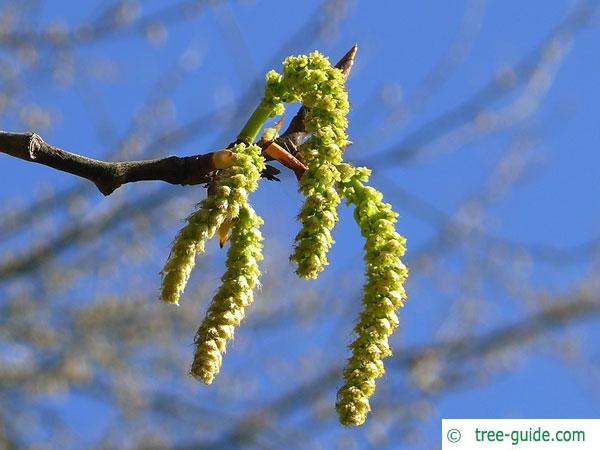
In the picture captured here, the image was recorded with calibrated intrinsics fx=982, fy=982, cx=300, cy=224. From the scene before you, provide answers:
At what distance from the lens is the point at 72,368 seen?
3775 mm

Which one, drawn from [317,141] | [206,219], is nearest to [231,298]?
[206,219]

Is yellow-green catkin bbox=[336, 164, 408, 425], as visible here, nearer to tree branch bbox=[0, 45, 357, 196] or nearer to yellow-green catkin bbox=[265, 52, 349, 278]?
yellow-green catkin bbox=[265, 52, 349, 278]

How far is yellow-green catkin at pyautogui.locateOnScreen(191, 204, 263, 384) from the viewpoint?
1.04 m

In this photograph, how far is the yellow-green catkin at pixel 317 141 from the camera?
109 centimetres

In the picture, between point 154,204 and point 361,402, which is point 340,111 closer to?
point 361,402

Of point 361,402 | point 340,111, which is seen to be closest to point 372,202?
point 340,111

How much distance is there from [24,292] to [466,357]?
1.95 meters

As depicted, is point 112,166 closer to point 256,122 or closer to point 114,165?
point 114,165

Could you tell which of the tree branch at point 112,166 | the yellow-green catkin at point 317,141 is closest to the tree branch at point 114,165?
the tree branch at point 112,166

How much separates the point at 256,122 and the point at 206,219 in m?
0.22

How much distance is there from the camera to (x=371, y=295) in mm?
1152

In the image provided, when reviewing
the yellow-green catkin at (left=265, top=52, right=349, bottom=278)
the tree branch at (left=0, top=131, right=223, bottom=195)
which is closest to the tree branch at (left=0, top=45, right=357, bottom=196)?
the tree branch at (left=0, top=131, right=223, bottom=195)

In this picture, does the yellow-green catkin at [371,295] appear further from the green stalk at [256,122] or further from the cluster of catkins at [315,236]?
the green stalk at [256,122]

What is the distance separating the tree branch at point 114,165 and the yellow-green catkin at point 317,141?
0.11 m
